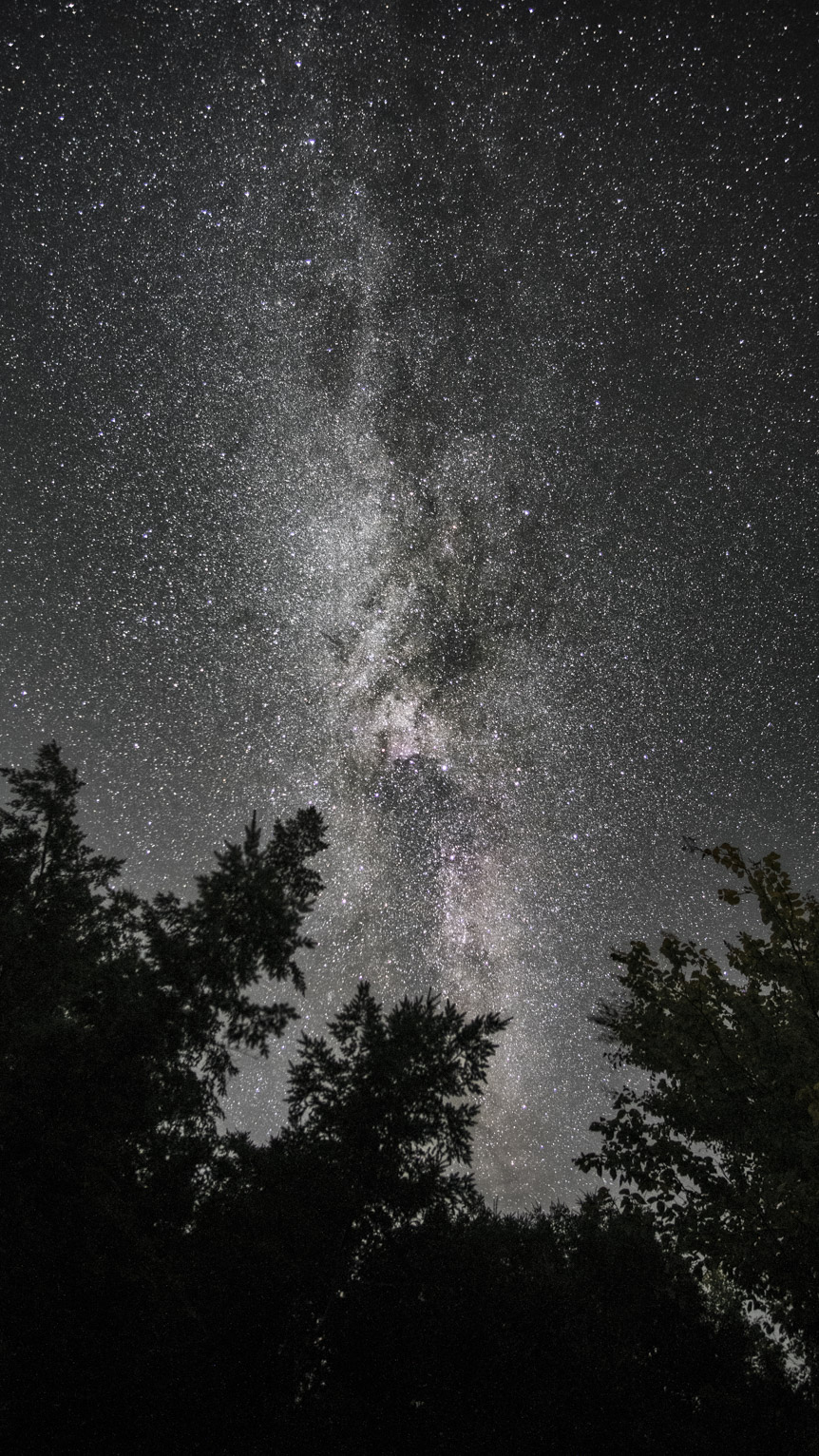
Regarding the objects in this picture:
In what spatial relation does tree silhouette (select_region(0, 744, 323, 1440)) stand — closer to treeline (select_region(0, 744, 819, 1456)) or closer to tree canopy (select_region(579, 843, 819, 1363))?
treeline (select_region(0, 744, 819, 1456))

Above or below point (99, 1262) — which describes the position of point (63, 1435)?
below

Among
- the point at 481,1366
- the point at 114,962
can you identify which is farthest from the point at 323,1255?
the point at 114,962

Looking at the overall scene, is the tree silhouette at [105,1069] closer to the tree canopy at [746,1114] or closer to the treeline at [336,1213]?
the treeline at [336,1213]

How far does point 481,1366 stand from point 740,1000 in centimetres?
833

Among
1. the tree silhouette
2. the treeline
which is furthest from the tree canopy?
the tree silhouette

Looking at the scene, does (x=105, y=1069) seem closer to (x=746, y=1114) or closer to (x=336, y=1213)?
(x=336, y=1213)

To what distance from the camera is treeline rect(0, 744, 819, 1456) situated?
6.38 metres

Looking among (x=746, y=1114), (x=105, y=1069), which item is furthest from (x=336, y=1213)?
(x=746, y=1114)

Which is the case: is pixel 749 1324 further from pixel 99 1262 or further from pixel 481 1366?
pixel 99 1262

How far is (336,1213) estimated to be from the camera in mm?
9875

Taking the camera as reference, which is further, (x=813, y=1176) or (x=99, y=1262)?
(x=99, y=1262)

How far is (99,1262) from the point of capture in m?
7.61

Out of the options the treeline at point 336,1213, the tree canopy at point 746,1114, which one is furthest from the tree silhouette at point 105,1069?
the tree canopy at point 746,1114

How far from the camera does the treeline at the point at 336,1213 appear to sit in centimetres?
638
